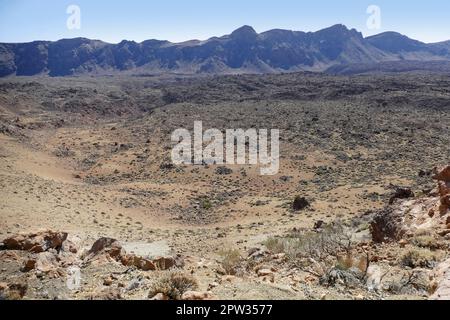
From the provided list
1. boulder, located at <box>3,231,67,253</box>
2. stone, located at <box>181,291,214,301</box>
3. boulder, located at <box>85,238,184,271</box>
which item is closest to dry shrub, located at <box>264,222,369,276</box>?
stone, located at <box>181,291,214,301</box>

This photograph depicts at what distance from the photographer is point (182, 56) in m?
162

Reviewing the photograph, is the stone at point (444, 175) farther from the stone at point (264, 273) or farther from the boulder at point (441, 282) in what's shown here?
the stone at point (264, 273)

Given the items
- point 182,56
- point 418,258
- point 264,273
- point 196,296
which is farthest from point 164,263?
point 182,56

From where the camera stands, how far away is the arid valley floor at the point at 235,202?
21.8ft

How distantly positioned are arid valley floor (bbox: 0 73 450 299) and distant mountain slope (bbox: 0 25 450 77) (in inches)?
3976

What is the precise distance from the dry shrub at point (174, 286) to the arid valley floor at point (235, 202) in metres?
0.02

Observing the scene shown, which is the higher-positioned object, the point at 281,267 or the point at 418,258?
the point at 418,258

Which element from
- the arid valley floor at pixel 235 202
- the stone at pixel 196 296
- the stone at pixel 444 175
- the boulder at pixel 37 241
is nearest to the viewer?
the stone at pixel 196 296

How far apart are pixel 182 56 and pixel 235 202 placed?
14891cm

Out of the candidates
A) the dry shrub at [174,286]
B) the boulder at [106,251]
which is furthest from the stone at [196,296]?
the boulder at [106,251]

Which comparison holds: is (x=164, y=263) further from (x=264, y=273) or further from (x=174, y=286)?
(x=174, y=286)

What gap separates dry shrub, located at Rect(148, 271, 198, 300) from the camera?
18.4ft

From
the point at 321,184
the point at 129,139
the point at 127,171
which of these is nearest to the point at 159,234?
the point at 321,184
